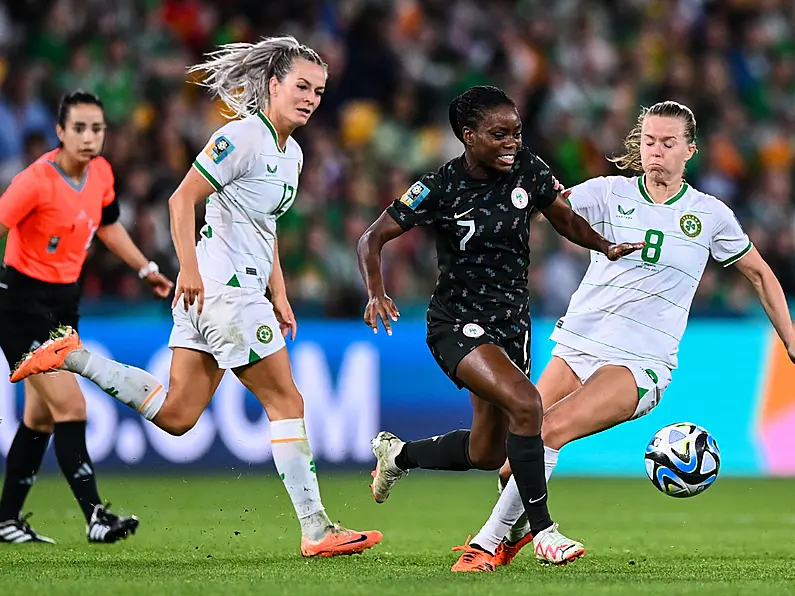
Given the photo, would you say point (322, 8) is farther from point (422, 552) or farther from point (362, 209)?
point (422, 552)

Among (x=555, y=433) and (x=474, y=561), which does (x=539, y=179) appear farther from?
(x=474, y=561)

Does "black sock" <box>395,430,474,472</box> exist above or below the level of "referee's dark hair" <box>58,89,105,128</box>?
below

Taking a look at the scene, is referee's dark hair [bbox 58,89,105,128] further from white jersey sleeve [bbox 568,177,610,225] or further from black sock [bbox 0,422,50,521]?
white jersey sleeve [bbox 568,177,610,225]

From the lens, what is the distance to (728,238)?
280 inches

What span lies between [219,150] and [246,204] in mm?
322

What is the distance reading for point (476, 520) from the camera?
9.54m

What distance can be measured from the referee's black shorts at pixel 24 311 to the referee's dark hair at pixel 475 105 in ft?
8.82

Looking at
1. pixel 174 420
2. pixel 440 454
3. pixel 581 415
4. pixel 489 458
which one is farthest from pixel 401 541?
pixel 581 415

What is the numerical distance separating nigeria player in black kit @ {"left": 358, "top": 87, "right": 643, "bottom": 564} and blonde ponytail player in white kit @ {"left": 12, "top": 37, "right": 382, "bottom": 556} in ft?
2.11

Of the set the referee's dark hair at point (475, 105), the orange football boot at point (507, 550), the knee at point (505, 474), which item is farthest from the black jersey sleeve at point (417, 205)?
the orange football boot at point (507, 550)

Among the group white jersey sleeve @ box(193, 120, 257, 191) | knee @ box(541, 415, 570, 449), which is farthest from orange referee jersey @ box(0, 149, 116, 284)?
knee @ box(541, 415, 570, 449)

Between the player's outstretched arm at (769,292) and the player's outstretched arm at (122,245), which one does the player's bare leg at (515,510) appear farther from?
the player's outstretched arm at (122,245)

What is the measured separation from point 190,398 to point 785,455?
7227mm

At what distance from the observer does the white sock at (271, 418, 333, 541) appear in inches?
272
